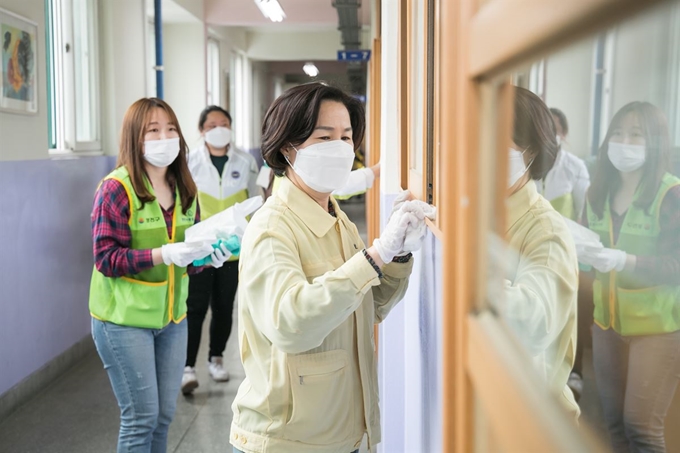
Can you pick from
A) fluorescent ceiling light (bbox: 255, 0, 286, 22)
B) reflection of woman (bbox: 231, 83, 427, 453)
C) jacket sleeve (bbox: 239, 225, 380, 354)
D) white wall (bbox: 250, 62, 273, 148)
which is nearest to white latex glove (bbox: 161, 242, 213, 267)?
reflection of woman (bbox: 231, 83, 427, 453)

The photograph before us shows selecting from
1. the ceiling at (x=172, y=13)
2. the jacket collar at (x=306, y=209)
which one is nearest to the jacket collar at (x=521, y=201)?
the jacket collar at (x=306, y=209)

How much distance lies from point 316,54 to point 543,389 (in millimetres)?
10912

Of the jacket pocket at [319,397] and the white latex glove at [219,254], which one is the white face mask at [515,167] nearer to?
the jacket pocket at [319,397]

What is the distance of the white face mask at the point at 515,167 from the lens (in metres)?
0.54

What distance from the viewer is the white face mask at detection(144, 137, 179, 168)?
254 cm

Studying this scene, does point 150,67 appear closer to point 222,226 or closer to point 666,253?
point 222,226

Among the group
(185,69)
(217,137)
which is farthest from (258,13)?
(217,137)

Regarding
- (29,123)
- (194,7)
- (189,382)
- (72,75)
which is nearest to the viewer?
(29,123)

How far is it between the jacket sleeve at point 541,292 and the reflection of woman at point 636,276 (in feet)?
0.18

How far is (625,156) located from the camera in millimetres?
345

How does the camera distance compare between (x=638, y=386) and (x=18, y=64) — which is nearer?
(x=638, y=386)

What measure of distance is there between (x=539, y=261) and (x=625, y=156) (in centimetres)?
19

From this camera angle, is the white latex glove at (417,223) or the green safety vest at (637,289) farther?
the white latex glove at (417,223)

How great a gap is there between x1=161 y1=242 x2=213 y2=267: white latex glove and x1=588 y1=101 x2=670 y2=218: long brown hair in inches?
81.9
